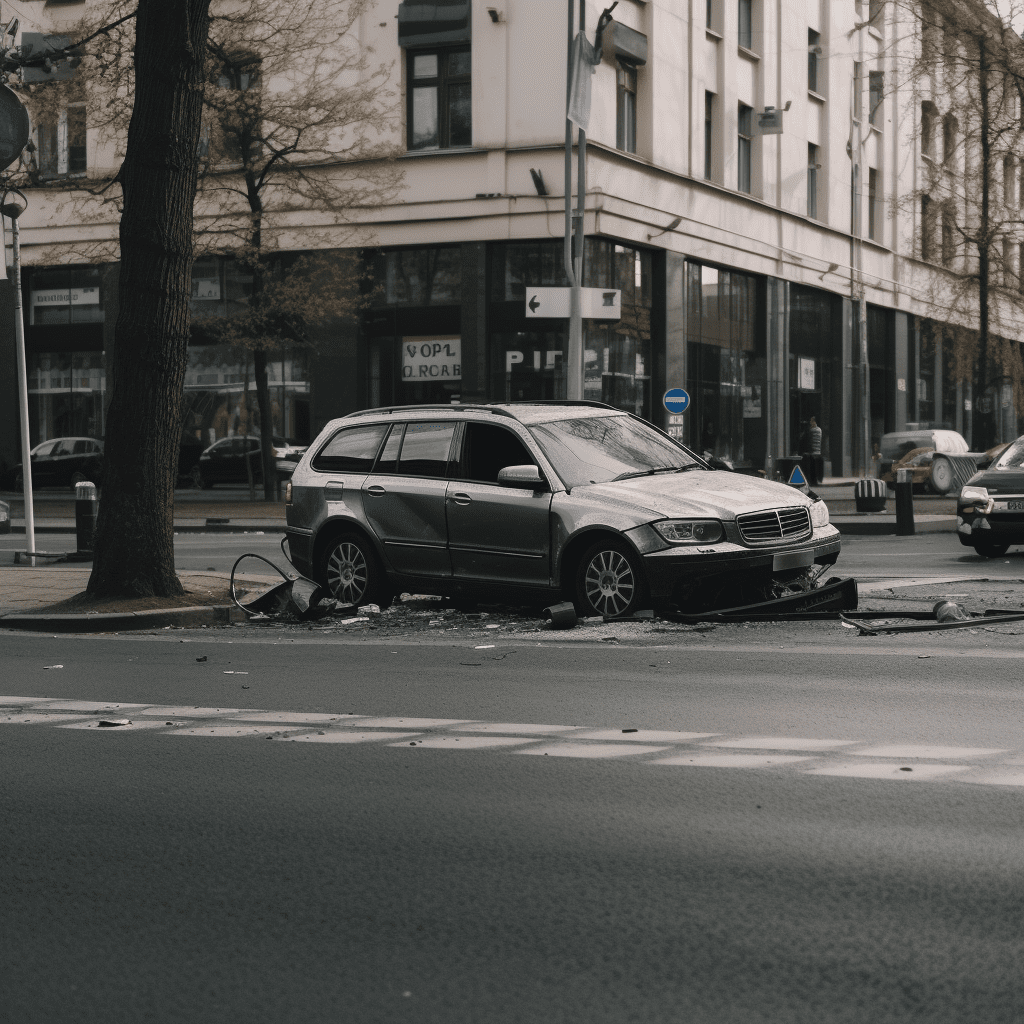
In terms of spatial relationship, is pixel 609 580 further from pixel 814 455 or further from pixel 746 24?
pixel 746 24

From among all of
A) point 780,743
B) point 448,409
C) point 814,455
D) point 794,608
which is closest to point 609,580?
point 794,608

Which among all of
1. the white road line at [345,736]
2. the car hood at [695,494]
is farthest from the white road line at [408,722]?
the car hood at [695,494]

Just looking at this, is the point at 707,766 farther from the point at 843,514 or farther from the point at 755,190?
the point at 755,190

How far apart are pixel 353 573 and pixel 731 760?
6706 millimetres

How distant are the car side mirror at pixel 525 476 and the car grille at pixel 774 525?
155cm

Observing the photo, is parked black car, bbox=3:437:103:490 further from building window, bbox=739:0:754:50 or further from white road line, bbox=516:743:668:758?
white road line, bbox=516:743:668:758

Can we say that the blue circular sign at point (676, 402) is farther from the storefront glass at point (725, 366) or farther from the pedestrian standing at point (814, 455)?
the pedestrian standing at point (814, 455)

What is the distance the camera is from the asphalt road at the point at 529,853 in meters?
3.59

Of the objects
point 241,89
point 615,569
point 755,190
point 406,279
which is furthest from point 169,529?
point 755,190

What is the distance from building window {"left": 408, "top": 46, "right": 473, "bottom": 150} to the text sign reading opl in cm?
428

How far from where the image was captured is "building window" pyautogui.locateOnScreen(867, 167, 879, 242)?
49.0m

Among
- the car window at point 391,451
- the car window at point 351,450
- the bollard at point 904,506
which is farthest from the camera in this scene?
the bollard at point 904,506

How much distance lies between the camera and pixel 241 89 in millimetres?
30281

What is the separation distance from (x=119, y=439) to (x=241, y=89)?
63.6 feet
